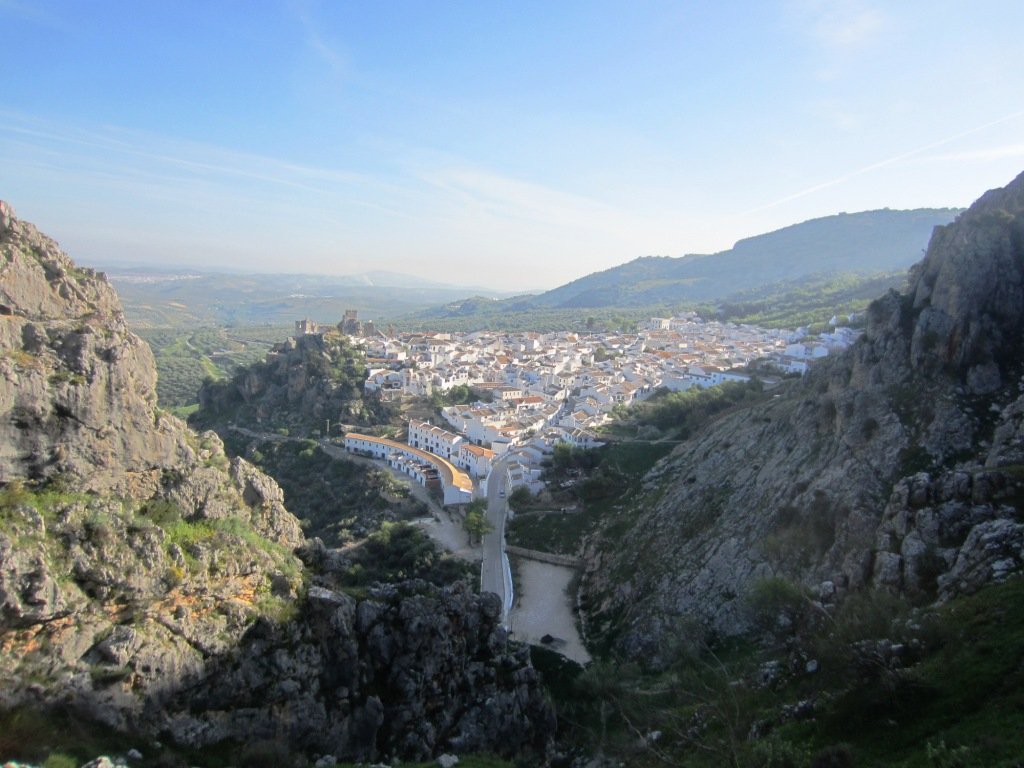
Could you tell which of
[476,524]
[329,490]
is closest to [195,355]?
[329,490]

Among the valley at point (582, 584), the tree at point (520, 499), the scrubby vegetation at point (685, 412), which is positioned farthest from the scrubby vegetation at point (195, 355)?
the valley at point (582, 584)

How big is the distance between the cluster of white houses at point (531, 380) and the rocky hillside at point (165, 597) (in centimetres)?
2762

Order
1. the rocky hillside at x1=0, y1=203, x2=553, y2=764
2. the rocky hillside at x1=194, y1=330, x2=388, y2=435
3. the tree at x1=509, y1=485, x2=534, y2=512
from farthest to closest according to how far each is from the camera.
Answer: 1. the rocky hillside at x1=194, y1=330, x2=388, y2=435
2. the tree at x1=509, y1=485, x2=534, y2=512
3. the rocky hillside at x1=0, y1=203, x2=553, y2=764

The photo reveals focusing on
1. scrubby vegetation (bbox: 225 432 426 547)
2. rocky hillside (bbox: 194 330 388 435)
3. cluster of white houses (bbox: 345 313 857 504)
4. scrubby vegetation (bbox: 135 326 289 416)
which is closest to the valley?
scrubby vegetation (bbox: 225 432 426 547)

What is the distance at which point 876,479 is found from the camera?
75.5 feet

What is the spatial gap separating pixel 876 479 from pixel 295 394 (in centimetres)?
5627

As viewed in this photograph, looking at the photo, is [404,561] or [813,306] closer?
[404,561]

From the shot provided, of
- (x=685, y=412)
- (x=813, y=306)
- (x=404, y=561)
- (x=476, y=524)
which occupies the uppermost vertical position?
(x=813, y=306)

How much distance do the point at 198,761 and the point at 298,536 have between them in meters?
8.04

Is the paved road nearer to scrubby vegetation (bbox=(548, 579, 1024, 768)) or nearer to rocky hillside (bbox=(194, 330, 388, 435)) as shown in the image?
scrubby vegetation (bbox=(548, 579, 1024, 768))

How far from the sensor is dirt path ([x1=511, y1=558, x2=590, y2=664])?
28.1m

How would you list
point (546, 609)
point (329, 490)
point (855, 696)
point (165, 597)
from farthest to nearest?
point (329, 490) → point (546, 609) → point (165, 597) → point (855, 696)

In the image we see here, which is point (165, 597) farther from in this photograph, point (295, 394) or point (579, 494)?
point (295, 394)

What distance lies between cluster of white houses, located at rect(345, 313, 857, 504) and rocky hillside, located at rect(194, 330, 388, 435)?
2.94 m
